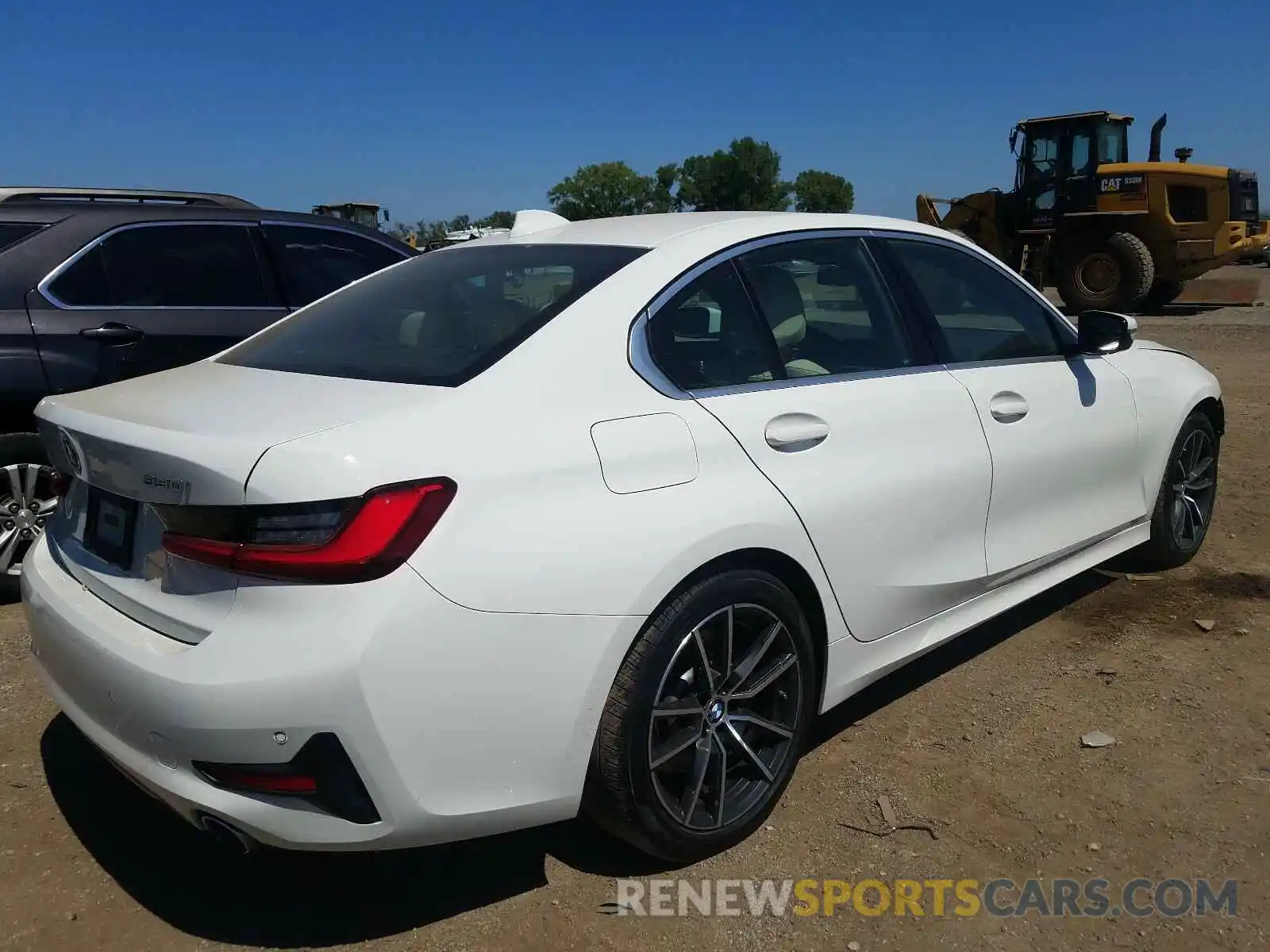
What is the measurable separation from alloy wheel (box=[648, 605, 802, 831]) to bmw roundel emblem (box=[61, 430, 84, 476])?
146 cm

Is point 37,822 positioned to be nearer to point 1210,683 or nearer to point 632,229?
point 632,229

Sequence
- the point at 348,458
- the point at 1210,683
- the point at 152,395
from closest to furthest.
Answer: the point at 348,458
the point at 152,395
the point at 1210,683

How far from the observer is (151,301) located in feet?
15.1

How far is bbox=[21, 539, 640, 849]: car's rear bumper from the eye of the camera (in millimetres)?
1947

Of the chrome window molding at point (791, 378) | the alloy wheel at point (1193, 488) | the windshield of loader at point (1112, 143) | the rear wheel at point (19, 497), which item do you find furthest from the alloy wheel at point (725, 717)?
the windshield of loader at point (1112, 143)

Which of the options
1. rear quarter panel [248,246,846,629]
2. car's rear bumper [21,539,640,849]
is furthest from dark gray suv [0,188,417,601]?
rear quarter panel [248,246,846,629]

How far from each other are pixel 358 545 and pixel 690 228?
1.45 m

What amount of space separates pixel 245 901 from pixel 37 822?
0.77 meters

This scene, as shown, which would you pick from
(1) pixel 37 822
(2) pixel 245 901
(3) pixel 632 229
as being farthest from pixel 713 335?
(1) pixel 37 822

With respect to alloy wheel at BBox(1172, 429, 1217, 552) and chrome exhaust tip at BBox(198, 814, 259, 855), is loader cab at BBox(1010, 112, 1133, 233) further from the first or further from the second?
chrome exhaust tip at BBox(198, 814, 259, 855)

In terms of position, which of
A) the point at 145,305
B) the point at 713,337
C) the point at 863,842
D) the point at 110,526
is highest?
the point at 145,305

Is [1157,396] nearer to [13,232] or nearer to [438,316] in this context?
[438,316]

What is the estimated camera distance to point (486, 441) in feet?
7.02

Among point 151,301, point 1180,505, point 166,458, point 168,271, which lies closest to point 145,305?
point 151,301
